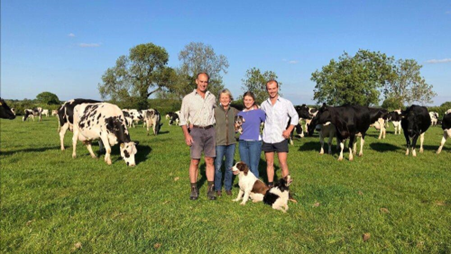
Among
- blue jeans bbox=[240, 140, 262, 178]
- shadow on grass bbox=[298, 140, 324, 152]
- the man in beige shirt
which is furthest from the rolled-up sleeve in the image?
shadow on grass bbox=[298, 140, 324, 152]

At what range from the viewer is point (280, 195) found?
537 centimetres

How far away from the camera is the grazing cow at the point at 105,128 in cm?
963

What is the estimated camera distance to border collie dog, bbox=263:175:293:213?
5324 millimetres

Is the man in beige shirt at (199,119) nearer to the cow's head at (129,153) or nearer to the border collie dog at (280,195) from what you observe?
the border collie dog at (280,195)

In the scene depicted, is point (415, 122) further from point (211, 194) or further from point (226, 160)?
point (211, 194)

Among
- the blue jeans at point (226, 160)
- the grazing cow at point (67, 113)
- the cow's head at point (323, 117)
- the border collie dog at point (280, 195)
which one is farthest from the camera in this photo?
the grazing cow at point (67, 113)

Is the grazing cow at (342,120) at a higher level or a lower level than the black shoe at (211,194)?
higher

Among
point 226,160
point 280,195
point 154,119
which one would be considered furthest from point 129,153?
point 154,119

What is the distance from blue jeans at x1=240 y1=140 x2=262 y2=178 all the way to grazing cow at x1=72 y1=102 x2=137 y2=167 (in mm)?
4825

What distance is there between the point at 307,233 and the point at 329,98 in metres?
59.0

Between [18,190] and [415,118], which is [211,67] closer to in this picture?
[415,118]

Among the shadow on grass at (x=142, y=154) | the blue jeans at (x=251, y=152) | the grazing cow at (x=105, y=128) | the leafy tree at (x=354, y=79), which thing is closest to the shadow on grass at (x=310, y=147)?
the shadow on grass at (x=142, y=154)

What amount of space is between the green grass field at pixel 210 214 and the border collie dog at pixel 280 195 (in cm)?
14

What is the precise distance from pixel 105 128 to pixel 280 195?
7.44m
